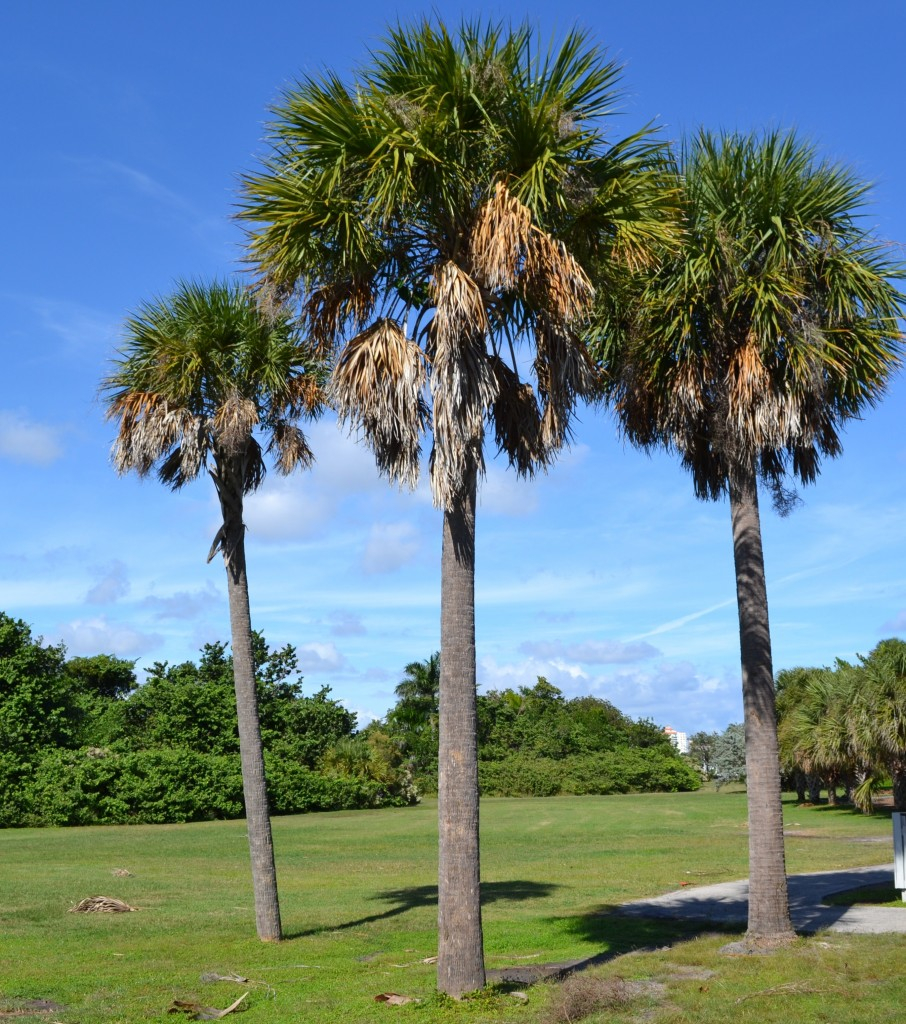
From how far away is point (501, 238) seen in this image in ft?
31.1

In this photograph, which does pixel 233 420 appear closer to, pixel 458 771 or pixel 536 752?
pixel 458 771

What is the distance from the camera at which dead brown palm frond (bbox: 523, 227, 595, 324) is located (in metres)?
9.78

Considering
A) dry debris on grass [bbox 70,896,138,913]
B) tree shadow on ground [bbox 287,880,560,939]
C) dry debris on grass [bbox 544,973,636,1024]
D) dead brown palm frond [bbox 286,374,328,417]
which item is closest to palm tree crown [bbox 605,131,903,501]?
dead brown palm frond [bbox 286,374,328,417]

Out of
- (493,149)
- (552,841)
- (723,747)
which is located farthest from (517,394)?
(723,747)

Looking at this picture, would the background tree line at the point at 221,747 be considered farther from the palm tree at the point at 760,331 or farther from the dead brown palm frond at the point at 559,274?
the dead brown palm frond at the point at 559,274

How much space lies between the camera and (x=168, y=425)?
13859 millimetres

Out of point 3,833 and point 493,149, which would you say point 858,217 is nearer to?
point 493,149

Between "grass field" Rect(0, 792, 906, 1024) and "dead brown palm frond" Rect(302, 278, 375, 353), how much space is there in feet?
21.6

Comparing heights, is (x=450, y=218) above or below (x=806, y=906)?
above

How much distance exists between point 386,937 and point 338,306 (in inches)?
325

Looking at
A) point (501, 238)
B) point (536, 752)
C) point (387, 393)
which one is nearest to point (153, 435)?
point (387, 393)

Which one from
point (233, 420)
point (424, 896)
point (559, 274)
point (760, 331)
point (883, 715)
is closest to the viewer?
point (559, 274)

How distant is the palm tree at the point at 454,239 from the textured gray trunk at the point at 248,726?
4.59 metres

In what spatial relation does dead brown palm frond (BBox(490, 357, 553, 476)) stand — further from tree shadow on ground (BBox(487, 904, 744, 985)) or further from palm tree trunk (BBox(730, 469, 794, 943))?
tree shadow on ground (BBox(487, 904, 744, 985))
